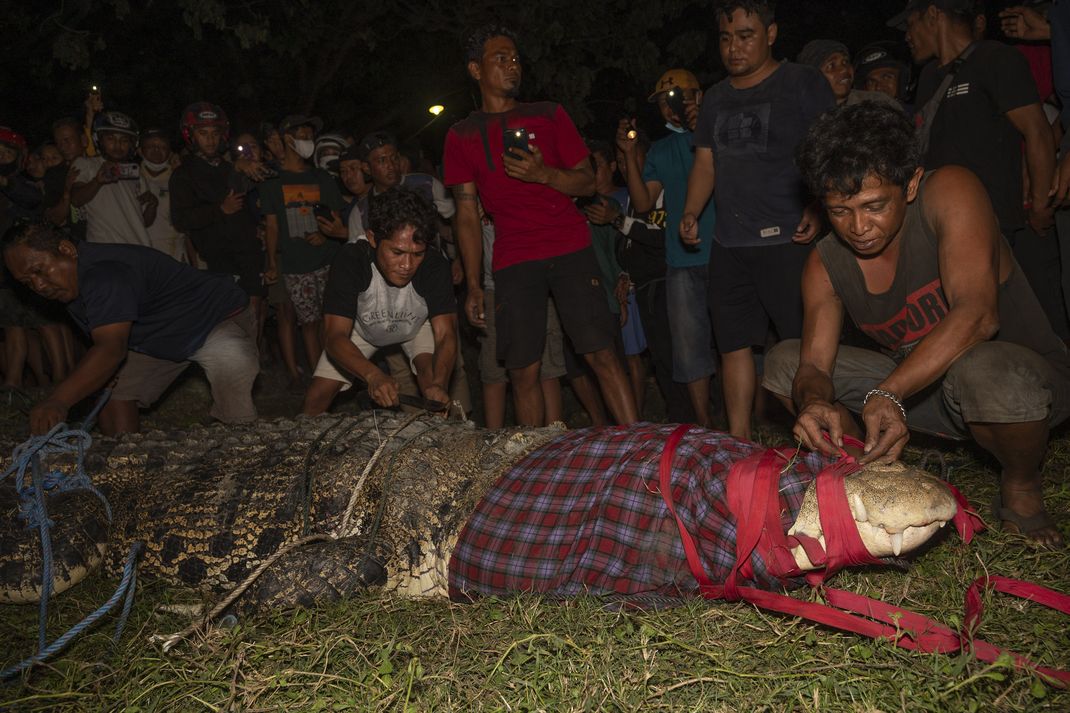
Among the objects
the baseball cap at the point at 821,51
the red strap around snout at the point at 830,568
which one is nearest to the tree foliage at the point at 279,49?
the baseball cap at the point at 821,51

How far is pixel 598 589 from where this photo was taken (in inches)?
86.4

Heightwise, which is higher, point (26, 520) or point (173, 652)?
point (26, 520)

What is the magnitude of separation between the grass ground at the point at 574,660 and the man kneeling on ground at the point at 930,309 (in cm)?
41

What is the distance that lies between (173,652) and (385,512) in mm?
733

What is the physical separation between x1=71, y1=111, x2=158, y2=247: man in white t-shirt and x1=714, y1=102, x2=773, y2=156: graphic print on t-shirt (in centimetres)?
421

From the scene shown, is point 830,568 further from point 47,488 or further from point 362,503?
point 47,488

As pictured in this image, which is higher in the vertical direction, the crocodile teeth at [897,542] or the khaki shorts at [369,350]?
the khaki shorts at [369,350]

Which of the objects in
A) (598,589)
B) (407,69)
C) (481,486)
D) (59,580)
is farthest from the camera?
(407,69)

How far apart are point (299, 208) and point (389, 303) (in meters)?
1.93

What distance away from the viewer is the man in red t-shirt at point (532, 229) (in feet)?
13.1

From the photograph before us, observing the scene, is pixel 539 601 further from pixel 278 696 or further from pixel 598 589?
pixel 278 696

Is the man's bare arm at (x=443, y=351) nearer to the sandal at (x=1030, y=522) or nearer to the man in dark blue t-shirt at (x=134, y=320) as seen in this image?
the man in dark blue t-shirt at (x=134, y=320)

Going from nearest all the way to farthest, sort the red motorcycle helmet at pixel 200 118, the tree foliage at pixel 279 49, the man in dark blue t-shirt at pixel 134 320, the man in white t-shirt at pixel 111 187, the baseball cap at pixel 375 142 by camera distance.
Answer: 1. the man in dark blue t-shirt at pixel 134 320
2. the baseball cap at pixel 375 142
3. the man in white t-shirt at pixel 111 187
4. the red motorcycle helmet at pixel 200 118
5. the tree foliage at pixel 279 49

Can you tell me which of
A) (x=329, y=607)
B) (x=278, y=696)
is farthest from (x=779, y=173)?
(x=278, y=696)
